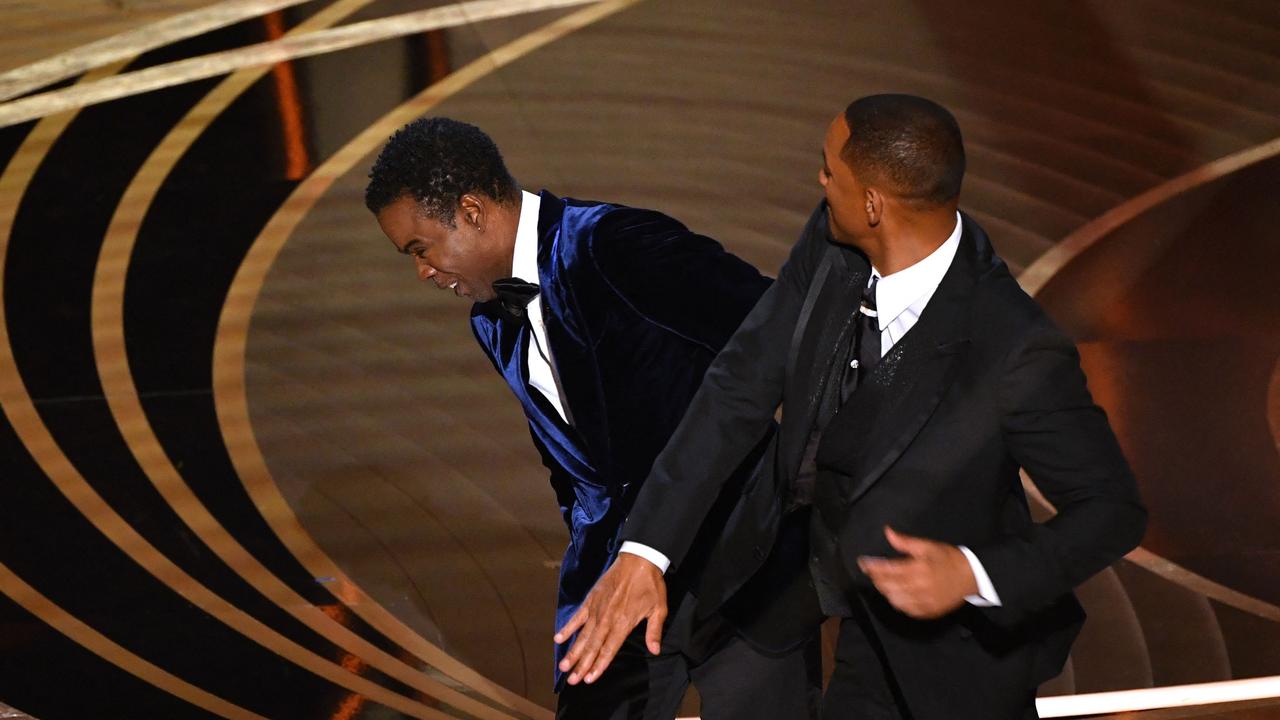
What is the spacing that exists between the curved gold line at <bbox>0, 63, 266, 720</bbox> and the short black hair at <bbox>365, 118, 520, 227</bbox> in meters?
1.40

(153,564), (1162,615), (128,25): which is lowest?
(1162,615)

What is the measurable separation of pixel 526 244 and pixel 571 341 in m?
0.17

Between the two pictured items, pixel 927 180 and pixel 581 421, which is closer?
pixel 927 180

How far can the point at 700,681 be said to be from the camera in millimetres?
2150

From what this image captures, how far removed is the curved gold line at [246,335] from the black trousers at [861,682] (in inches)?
46.2

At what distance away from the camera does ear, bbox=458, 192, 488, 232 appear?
2.12m

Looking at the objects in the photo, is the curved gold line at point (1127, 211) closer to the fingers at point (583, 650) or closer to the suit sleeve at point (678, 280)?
the suit sleeve at point (678, 280)

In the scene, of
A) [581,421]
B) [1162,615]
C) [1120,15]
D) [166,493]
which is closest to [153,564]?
[166,493]

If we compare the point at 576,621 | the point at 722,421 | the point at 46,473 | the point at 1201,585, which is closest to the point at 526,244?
the point at 722,421

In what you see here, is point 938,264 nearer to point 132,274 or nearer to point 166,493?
point 166,493

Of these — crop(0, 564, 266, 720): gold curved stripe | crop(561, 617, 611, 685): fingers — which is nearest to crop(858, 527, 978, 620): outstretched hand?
crop(561, 617, 611, 685): fingers

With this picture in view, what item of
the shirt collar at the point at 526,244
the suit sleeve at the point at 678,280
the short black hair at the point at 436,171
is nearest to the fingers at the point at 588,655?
the suit sleeve at the point at 678,280

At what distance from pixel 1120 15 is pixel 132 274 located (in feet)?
14.2

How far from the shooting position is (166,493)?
3930mm
